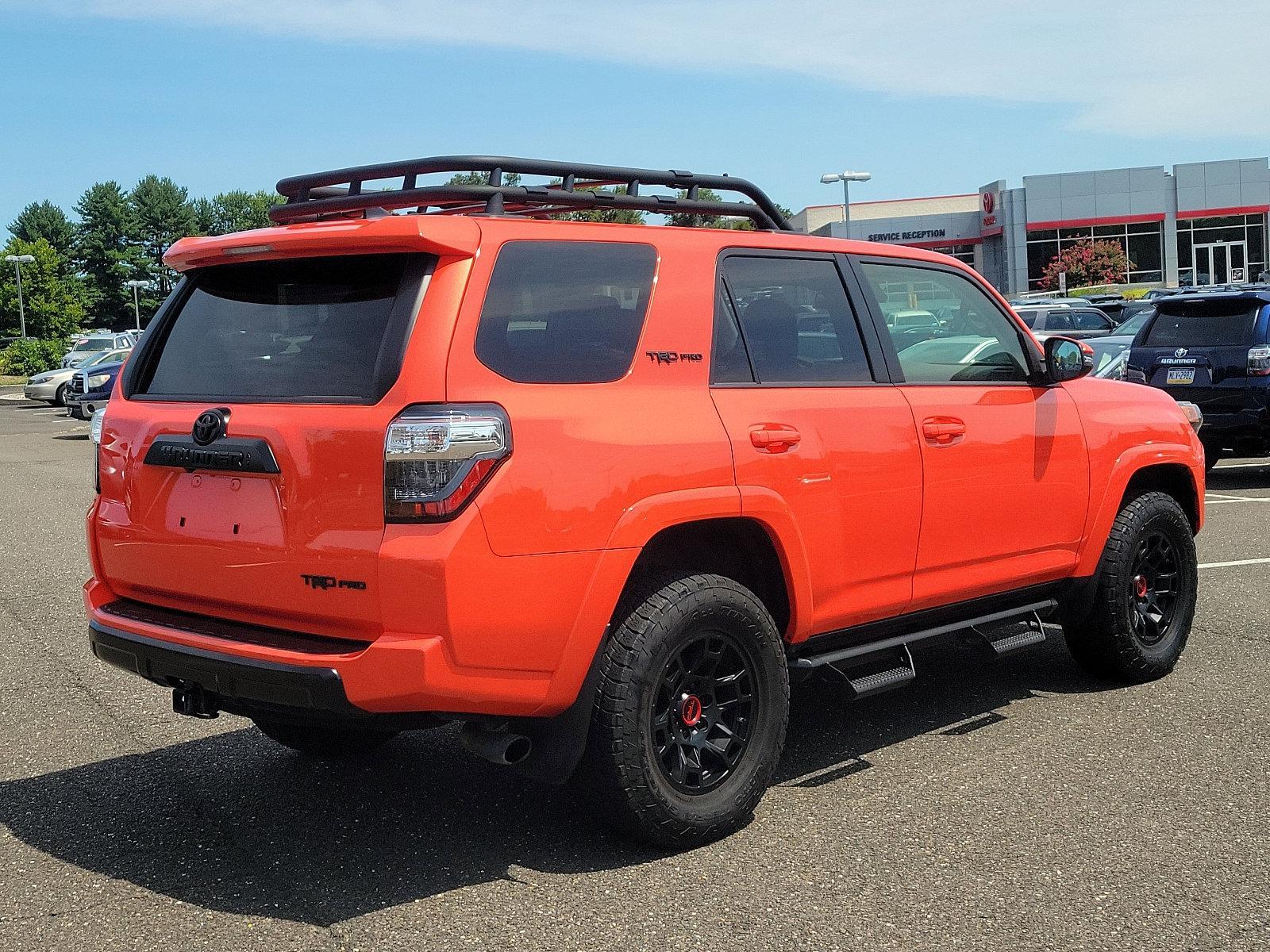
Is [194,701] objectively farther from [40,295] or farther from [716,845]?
[40,295]

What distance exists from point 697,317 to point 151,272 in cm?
12614

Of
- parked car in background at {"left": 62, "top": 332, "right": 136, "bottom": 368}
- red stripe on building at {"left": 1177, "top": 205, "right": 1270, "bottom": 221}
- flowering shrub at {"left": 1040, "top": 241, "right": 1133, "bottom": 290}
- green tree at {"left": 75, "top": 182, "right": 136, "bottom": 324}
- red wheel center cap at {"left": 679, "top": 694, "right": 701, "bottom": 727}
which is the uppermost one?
green tree at {"left": 75, "top": 182, "right": 136, "bottom": 324}

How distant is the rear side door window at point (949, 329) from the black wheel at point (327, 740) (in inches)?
95.3

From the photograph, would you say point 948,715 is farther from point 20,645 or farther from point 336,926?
point 20,645

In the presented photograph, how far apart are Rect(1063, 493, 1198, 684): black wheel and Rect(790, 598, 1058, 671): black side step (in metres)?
0.30

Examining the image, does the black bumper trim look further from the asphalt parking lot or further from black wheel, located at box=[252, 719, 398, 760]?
black wheel, located at box=[252, 719, 398, 760]

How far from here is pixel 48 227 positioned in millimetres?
121188

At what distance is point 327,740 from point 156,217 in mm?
128995

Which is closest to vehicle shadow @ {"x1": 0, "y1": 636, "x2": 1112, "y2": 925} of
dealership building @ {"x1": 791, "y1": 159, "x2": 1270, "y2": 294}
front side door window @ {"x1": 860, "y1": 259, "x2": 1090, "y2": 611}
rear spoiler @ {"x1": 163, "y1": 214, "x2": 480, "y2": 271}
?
front side door window @ {"x1": 860, "y1": 259, "x2": 1090, "y2": 611}

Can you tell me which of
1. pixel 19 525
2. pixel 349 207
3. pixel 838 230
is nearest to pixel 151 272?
pixel 838 230

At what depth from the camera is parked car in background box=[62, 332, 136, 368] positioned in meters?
40.0

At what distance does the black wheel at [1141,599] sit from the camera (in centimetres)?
577

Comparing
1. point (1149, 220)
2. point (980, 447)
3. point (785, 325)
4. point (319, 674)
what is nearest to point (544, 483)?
point (319, 674)

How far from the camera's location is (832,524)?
14.7 ft
